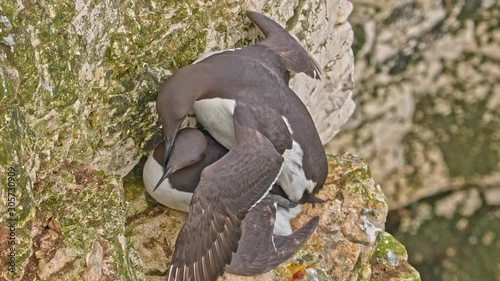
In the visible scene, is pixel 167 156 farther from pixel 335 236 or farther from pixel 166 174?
pixel 335 236

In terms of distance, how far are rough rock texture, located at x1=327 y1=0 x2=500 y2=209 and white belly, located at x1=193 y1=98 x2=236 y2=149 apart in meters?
5.71

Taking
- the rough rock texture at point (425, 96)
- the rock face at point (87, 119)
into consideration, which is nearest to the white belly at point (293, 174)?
the rock face at point (87, 119)

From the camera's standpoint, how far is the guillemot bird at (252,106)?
17.2ft

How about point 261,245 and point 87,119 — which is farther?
point 261,245

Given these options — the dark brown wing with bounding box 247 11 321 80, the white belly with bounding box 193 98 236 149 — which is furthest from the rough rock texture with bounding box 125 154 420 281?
the dark brown wing with bounding box 247 11 321 80

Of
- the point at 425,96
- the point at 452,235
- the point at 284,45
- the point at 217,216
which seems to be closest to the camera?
the point at 217,216

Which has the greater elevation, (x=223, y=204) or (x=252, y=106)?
(x=252, y=106)

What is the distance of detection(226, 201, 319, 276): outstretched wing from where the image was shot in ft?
18.0

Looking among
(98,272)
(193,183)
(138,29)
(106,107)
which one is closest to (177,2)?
(138,29)

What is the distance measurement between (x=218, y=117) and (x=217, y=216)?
82 cm

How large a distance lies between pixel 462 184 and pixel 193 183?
25.6ft

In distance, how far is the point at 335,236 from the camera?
609cm

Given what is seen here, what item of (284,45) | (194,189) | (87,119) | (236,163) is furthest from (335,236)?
(87,119)

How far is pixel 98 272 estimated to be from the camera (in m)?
4.69
